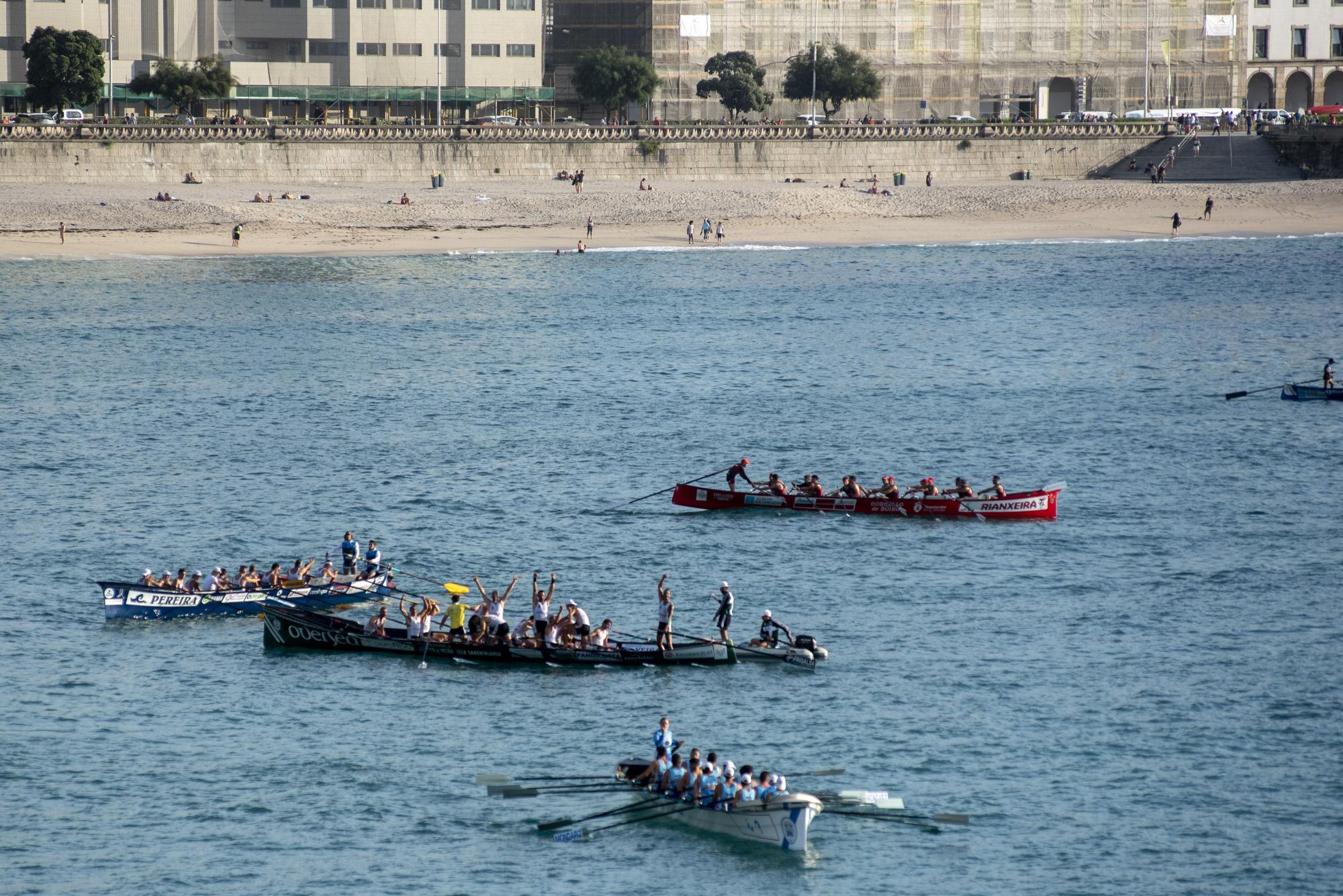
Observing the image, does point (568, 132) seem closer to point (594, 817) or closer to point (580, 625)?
point (580, 625)

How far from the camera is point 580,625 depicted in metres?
39.1

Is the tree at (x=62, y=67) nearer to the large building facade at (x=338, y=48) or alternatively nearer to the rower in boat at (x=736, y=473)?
the large building facade at (x=338, y=48)

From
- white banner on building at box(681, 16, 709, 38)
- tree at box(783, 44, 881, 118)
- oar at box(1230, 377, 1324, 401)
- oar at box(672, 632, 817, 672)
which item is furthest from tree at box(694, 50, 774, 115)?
oar at box(672, 632, 817, 672)

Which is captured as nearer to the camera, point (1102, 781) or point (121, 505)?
point (1102, 781)

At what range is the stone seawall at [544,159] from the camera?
365ft

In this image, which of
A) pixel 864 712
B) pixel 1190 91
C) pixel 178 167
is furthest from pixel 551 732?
pixel 1190 91

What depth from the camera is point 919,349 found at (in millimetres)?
81938

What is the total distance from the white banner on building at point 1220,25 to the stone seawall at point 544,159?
72.5 ft

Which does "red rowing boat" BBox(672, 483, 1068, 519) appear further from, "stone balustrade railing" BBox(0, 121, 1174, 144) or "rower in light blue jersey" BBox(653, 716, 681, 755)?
"stone balustrade railing" BBox(0, 121, 1174, 144)

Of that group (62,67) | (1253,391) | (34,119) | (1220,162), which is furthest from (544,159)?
(1253,391)

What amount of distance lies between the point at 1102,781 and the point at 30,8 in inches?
4520

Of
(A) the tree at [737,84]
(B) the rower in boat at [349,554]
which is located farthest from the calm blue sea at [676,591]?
(A) the tree at [737,84]

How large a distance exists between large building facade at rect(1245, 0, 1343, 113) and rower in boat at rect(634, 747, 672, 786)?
453 feet

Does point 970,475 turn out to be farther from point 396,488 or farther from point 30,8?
point 30,8
